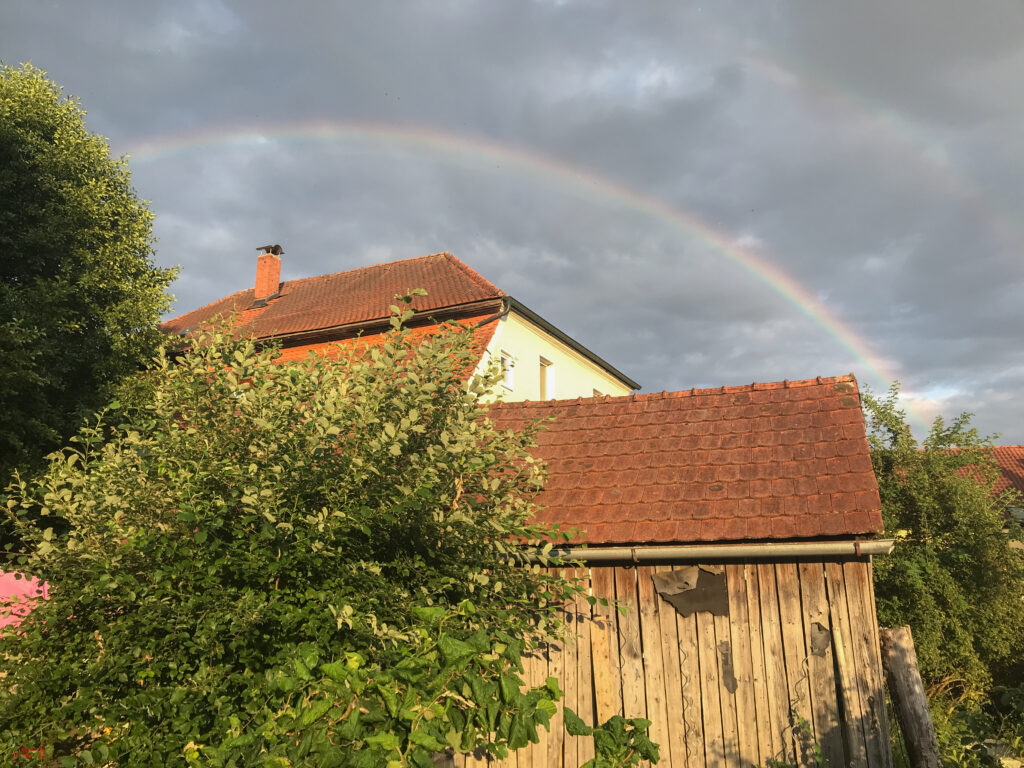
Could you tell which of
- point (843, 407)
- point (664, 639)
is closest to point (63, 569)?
point (664, 639)

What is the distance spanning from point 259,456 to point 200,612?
872 millimetres

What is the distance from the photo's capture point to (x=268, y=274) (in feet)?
74.5

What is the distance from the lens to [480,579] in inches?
166

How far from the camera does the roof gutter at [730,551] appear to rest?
531 centimetres

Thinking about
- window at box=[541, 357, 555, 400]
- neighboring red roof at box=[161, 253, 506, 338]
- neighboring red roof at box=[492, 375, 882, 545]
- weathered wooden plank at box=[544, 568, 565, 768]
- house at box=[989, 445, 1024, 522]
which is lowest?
weathered wooden plank at box=[544, 568, 565, 768]

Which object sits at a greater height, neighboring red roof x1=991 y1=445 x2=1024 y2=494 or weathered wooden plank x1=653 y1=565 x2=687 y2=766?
neighboring red roof x1=991 y1=445 x2=1024 y2=494

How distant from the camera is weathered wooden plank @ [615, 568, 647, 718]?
225 inches

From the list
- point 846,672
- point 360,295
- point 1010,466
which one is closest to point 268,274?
point 360,295

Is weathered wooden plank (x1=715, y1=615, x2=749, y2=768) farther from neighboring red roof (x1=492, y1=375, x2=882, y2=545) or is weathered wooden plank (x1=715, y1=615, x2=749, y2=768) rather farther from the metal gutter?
the metal gutter

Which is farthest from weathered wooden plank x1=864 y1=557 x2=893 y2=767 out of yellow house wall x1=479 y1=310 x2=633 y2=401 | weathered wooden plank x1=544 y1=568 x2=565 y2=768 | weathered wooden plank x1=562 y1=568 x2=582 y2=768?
yellow house wall x1=479 y1=310 x2=633 y2=401

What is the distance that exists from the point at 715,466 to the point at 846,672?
6.65 feet

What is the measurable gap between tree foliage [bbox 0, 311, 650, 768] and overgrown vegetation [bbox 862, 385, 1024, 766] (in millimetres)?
8707

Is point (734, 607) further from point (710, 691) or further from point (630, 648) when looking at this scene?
point (630, 648)

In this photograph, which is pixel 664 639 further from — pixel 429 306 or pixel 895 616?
pixel 429 306
